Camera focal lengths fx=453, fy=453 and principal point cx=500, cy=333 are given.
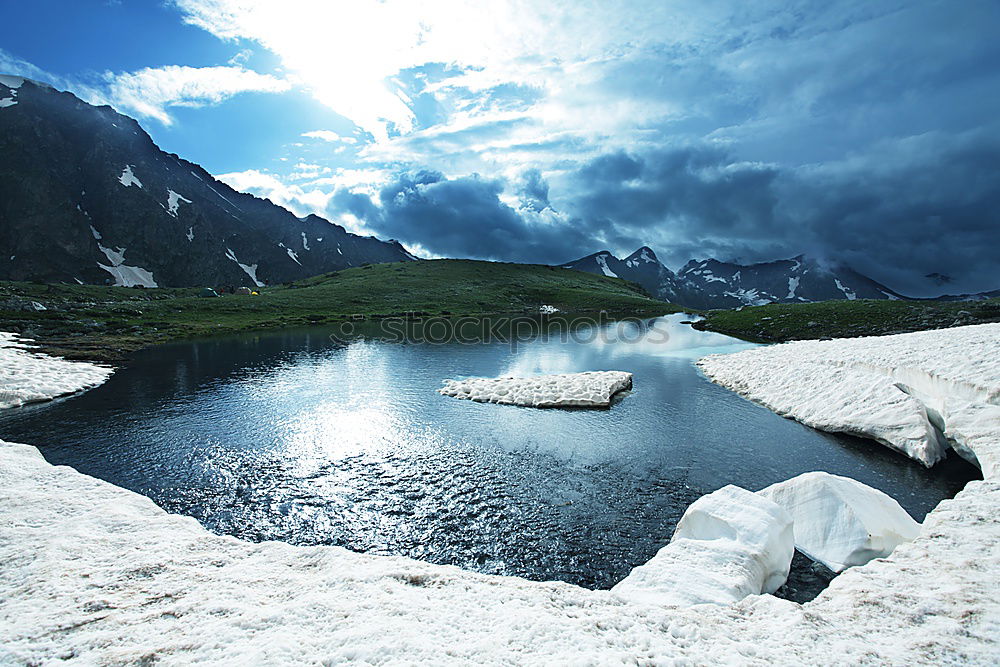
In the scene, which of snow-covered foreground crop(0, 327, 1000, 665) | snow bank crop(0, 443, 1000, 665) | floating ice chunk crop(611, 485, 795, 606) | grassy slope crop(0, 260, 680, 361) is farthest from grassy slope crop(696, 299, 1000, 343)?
snow bank crop(0, 443, 1000, 665)

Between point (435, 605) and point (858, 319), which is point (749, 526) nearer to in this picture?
point (435, 605)

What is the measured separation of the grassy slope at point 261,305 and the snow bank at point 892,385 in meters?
61.2

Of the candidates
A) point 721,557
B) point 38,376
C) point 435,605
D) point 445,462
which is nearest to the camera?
point 435,605

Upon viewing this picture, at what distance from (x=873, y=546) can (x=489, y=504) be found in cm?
1125

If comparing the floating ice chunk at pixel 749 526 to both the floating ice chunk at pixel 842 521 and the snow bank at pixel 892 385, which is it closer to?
the floating ice chunk at pixel 842 521

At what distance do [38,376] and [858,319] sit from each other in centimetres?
9674

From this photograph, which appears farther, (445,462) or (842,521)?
(445,462)

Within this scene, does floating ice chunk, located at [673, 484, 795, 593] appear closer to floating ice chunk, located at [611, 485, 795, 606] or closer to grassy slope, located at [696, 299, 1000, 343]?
floating ice chunk, located at [611, 485, 795, 606]

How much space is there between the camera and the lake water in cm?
1456

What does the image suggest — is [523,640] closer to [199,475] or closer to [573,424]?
[199,475]

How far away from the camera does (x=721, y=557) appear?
36.2ft

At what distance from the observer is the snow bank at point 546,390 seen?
30.7 m

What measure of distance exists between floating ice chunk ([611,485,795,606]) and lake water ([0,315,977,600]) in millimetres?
1121

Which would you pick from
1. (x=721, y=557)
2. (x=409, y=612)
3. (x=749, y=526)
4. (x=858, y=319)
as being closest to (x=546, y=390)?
(x=749, y=526)
